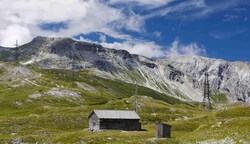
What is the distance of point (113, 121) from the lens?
119m

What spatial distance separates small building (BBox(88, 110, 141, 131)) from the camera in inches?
4636

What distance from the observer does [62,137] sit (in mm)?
82500

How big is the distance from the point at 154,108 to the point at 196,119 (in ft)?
232

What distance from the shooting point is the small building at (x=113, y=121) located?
118 meters

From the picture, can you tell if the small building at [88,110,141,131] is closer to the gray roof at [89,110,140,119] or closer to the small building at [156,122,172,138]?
the gray roof at [89,110,140,119]

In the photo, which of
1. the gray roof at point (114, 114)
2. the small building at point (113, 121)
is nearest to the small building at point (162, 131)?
the small building at point (113, 121)

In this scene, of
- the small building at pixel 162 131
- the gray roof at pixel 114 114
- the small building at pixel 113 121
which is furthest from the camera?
the gray roof at pixel 114 114

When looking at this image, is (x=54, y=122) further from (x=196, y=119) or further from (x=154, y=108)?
(x=154, y=108)

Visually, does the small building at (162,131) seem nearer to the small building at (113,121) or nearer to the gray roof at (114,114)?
the small building at (113,121)

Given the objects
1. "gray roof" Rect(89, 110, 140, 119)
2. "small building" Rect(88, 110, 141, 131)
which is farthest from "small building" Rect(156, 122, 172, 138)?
"gray roof" Rect(89, 110, 140, 119)

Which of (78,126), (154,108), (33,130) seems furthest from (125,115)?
(154,108)

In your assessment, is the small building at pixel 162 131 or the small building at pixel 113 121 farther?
the small building at pixel 113 121

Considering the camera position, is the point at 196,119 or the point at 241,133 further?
the point at 196,119

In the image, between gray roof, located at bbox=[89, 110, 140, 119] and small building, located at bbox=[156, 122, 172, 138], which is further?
gray roof, located at bbox=[89, 110, 140, 119]
